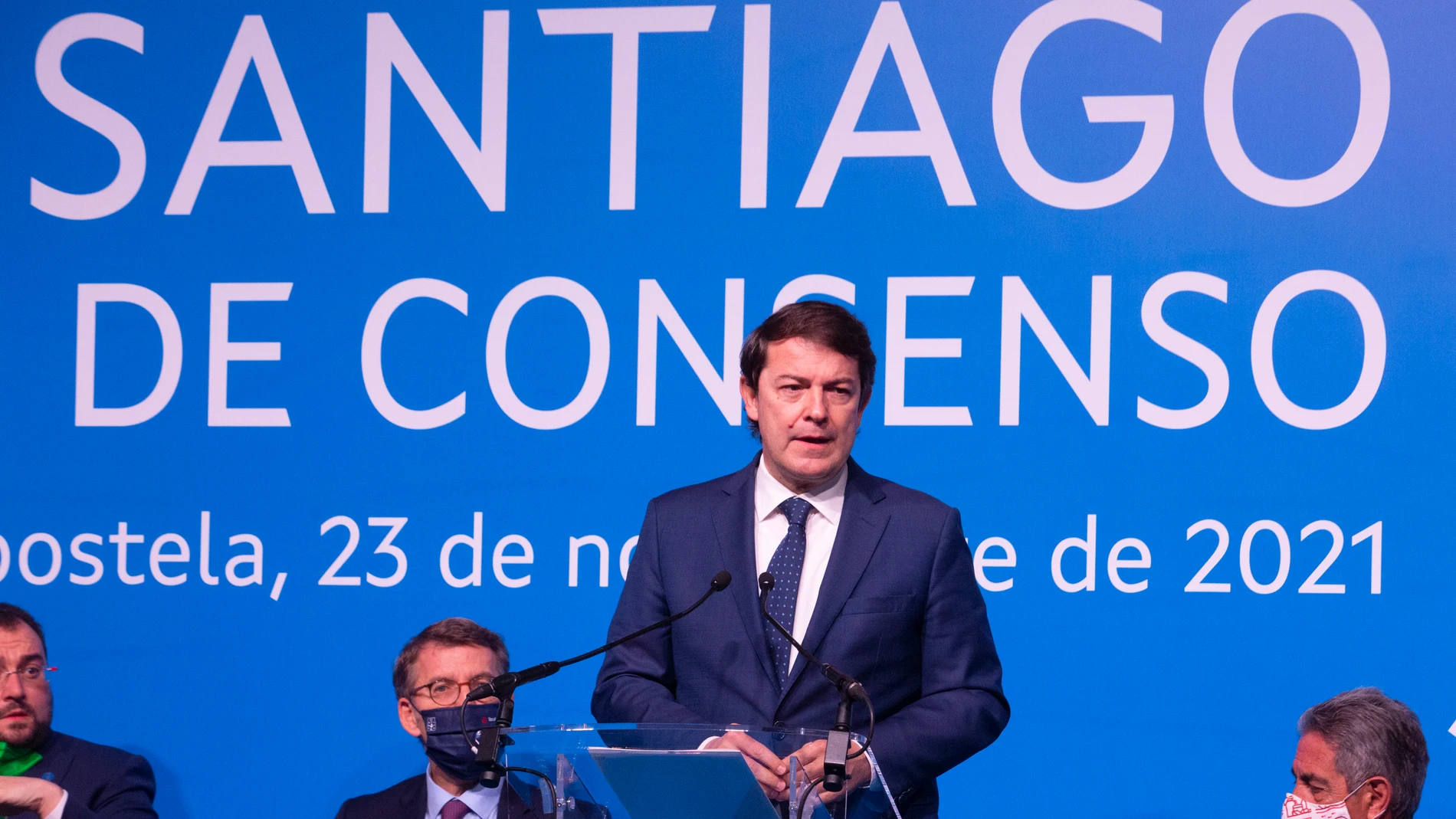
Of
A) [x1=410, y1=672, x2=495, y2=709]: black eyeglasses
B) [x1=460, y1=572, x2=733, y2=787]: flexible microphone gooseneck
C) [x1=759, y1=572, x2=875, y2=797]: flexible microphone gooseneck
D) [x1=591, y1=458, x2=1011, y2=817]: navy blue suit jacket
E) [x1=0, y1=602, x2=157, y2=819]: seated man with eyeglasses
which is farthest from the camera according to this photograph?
[x1=0, y1=602, x2=157, y2=819]: seated man with eyeglasses

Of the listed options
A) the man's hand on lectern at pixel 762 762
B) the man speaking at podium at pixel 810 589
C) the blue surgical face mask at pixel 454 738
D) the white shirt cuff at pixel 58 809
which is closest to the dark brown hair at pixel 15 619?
the white shirt cuff at pixel 58 809

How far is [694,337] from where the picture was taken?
4.09m

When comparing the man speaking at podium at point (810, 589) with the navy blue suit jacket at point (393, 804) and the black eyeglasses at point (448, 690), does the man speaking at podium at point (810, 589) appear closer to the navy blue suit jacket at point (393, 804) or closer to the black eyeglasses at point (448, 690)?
the black eyeglasses at point (448, 690)

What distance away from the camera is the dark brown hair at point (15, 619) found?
356 centimetres

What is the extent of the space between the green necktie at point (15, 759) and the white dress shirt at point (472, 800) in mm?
957

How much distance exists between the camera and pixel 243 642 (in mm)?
4223

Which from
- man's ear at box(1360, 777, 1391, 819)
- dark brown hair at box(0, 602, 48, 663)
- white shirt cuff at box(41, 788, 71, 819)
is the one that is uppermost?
dark brown hair at box(0, 602, 48, 663)

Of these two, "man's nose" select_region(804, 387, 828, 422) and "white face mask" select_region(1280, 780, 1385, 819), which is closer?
"man's nose" select_region(804, 387, 828, 422)

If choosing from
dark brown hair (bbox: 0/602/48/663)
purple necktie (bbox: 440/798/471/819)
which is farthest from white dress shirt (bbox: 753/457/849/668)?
dark brown hair (bbox: 0/602/48/663)

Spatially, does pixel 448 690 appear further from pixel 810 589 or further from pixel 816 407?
pixel 816 407

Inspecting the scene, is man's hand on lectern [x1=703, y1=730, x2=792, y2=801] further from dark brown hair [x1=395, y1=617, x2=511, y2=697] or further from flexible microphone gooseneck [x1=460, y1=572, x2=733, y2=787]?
dark brown hair [x1=395, y1=617, x2=511, y2=697]

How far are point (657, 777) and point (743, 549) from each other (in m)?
0.85

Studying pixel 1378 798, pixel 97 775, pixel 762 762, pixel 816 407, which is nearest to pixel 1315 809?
pixel 1378 798

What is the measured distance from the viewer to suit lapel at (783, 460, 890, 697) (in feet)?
8.87
